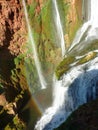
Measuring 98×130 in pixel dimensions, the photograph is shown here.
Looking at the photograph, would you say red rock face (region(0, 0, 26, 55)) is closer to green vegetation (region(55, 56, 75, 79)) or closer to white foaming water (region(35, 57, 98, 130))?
green vegetation (region(55, 56, 75, 79))

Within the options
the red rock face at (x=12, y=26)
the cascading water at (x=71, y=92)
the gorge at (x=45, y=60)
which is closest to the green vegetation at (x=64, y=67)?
the gorge at (x=45, y=60)

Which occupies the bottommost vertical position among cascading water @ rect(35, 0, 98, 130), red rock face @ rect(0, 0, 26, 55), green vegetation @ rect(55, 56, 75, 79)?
cascading water @ rect(35, 0, 98, 130)

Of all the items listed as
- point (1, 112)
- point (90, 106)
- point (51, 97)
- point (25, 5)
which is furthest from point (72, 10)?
point (90, 106)

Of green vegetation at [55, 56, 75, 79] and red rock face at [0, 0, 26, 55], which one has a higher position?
red rock face at [0, 0, 26, 55]

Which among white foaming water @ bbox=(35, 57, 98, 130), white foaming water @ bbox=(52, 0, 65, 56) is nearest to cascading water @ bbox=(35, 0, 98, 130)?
white foaming water @ bbox=(35, 57, 98, 130)

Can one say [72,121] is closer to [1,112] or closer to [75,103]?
[75,103]

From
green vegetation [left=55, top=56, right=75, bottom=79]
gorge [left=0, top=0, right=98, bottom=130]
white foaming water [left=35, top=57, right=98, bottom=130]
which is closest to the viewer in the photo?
white foaming water [left=35, top=57, right=98, bottom=130]

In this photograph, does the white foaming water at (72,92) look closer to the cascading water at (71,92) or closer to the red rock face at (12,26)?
the cascading water at (71,92)
